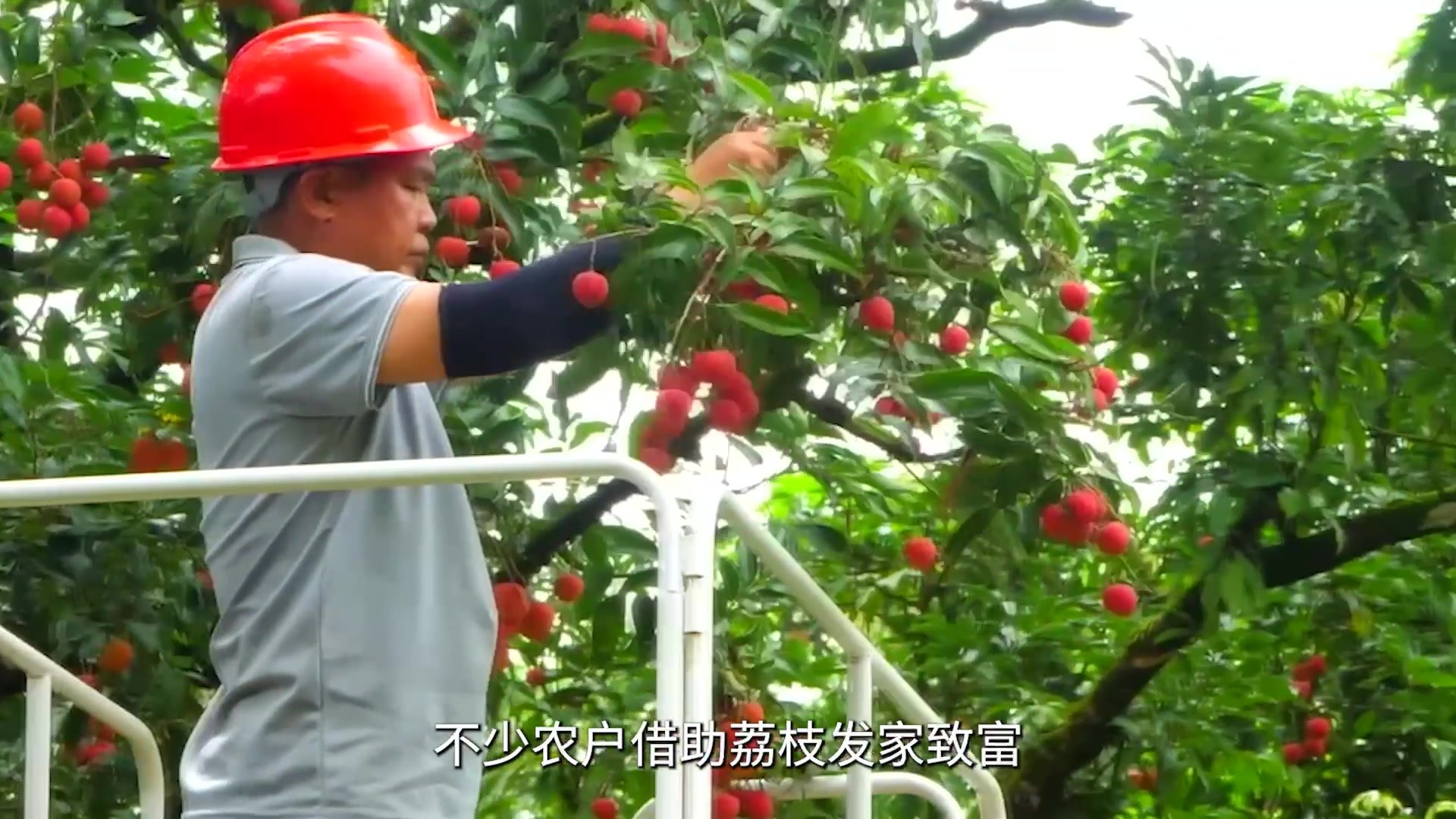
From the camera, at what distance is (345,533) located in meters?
1.52

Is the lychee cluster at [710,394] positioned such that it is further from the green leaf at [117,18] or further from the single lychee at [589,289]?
the green leaf at [117,18]

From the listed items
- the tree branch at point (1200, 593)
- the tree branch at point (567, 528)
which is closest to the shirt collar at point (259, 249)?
the tree branch at point (567, 528)

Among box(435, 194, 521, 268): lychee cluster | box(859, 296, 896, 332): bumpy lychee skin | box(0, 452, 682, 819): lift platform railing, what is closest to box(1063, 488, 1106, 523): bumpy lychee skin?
box(859, 296, 896, 332): bumpy lychee skin

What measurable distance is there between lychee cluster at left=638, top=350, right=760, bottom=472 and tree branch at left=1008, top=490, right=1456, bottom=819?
115 centimetres

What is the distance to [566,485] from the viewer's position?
288 centimetres

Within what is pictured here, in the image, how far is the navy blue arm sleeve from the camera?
1478 millimetres

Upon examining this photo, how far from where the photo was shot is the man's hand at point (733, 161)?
1.85m

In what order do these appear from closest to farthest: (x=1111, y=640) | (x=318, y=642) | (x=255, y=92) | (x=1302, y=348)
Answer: (x=318, y=642), (x=255, y=92), (x=1302, y=348), (x=1111, y=640)

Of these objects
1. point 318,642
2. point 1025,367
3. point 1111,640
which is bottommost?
point 1111,640

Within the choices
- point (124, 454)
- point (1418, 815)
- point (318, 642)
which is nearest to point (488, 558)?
point (124, 454)

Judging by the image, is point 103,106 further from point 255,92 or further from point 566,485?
point 255,92

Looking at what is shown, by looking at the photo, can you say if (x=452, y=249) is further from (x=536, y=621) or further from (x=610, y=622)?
(x=610, y=622)

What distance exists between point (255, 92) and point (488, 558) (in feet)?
3.21

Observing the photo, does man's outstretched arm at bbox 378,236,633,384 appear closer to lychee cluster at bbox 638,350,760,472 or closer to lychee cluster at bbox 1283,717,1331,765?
lychee cluster at bbox 638,350,760,472
